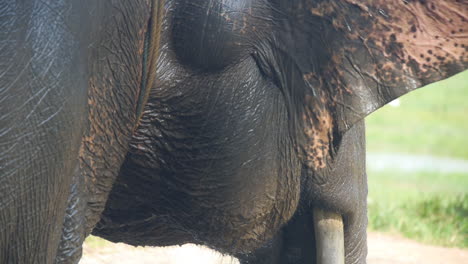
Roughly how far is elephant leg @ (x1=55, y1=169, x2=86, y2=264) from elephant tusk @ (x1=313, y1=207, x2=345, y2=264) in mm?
929

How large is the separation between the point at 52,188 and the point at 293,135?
879 mm

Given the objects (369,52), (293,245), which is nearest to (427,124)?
(293,245)

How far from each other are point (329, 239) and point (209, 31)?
0.88 m

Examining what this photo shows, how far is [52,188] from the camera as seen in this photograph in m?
2.15

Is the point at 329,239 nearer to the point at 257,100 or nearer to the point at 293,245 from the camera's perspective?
the point at 293,245

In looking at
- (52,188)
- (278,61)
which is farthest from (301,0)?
(52,188)

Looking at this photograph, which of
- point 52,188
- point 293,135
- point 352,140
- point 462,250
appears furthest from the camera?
point 462,250

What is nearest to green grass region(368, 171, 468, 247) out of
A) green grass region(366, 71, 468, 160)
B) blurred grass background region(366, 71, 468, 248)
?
blurred grass background region(366, 71, 468, 248)

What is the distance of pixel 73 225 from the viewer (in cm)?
234

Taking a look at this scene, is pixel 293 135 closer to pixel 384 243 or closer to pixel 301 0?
pixel 301 0

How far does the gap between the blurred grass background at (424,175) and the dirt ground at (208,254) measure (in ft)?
1.18

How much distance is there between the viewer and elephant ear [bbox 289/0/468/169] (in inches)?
102

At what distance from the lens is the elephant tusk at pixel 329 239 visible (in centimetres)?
305

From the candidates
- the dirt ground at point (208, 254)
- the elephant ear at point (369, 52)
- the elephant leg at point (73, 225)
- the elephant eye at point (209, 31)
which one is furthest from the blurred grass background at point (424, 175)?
the elephant leg at point (73, 225)
